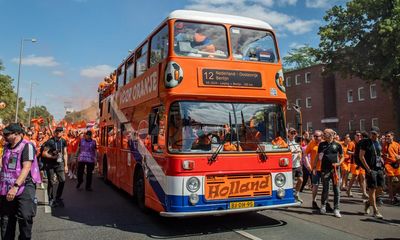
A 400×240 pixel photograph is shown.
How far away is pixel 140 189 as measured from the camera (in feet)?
27.6

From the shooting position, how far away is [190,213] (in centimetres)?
626

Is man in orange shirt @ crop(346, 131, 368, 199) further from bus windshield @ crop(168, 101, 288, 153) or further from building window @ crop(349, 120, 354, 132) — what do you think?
building window @ crop(349, 120, 354, 132)

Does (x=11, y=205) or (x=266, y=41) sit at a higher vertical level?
(x=266, y=41)

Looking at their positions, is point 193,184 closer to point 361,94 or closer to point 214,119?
point 214,119

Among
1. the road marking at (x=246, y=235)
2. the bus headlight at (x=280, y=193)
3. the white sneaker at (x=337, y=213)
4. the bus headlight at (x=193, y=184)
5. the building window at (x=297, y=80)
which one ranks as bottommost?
the road marking at (x=246, y=235)

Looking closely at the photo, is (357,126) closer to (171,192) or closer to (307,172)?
(307,172)

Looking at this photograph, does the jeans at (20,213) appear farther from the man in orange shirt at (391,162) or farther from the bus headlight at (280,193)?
the man in orange shirt at (391,162)

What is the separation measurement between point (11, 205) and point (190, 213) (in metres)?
2.63

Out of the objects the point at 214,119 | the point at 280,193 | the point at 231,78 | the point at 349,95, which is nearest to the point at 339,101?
the point at 349,95

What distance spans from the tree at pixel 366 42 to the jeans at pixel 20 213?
25.1 meters

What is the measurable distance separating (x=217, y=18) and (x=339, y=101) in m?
38.4

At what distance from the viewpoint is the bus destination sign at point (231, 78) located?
6826mm

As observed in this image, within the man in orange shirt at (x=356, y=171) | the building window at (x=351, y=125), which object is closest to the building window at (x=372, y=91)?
the building window at (x=351, y=125)

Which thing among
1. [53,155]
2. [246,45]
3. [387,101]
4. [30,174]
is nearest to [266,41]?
[246,45]
